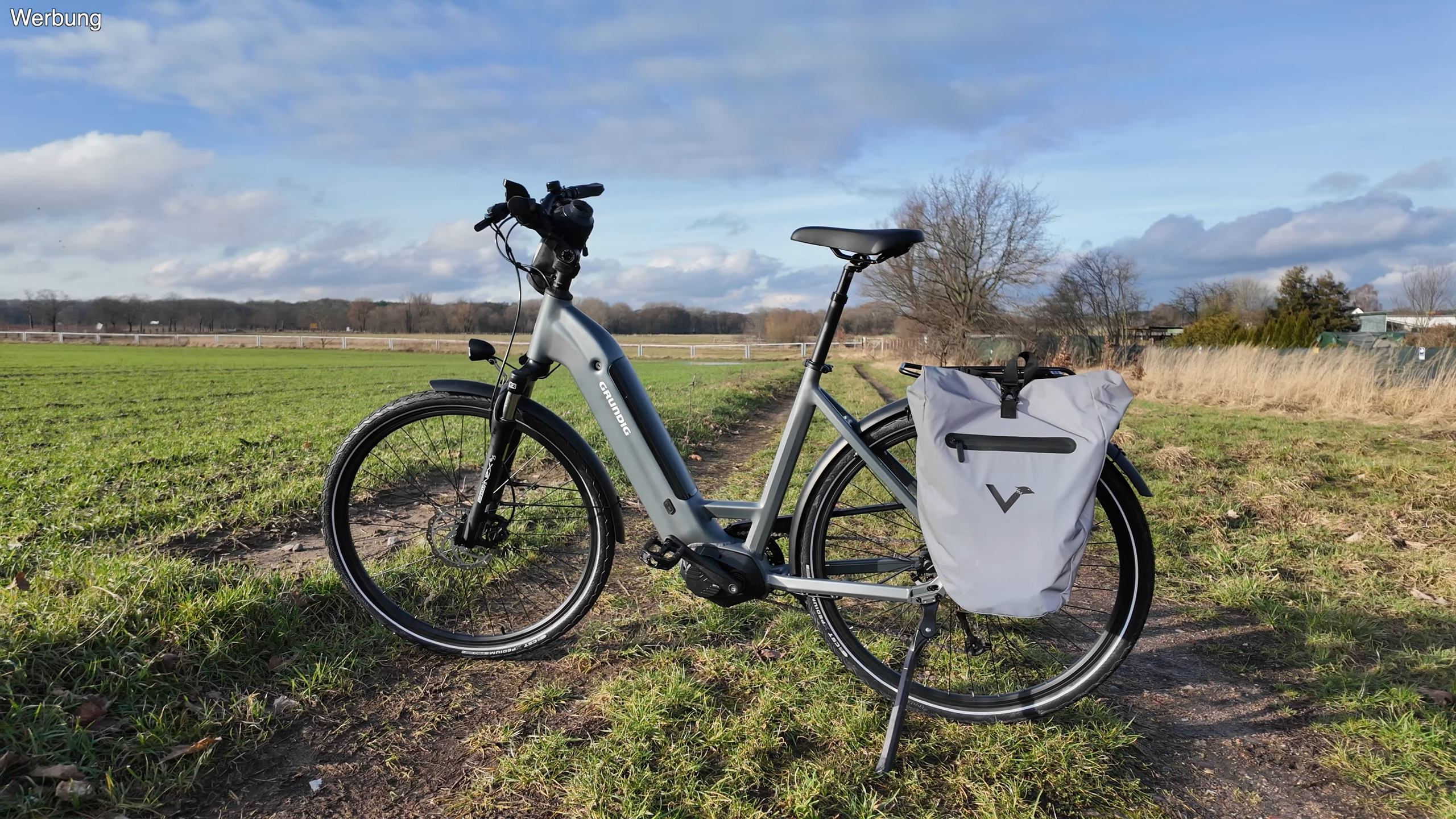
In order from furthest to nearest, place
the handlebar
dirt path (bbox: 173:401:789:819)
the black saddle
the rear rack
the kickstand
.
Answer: the handlebar, the black saddle, the rear rack, the kickstand, dirt path (bbox: 173:401:789:819)

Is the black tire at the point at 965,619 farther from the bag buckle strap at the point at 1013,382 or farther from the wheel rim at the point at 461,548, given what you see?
the wheel rim at the point at 461,548

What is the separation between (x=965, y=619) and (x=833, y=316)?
119 centimetres

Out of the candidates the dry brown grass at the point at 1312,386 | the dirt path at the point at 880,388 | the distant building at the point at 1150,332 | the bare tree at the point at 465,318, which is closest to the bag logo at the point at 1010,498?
the bare tree at the point at 465,318

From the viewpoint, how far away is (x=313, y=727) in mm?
2342

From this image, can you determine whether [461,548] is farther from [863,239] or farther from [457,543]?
[863,239]

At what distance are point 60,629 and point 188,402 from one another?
476 inches

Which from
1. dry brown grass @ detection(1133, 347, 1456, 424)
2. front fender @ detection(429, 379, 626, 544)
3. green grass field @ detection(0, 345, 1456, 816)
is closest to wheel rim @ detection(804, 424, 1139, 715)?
green grass field @ detection(0, 345, 1456, 816)

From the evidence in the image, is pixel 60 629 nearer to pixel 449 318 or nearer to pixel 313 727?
pixel 313 727

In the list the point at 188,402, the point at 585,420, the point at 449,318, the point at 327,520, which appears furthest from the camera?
the point at 188,402

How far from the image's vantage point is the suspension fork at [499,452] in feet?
9.16

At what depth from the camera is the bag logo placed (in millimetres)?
2102

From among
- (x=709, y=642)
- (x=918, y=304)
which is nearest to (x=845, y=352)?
(x=918, y=304)

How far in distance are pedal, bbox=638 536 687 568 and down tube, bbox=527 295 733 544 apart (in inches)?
1.8

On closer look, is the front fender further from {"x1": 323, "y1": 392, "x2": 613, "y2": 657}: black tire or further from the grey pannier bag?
the grey pannier bag
